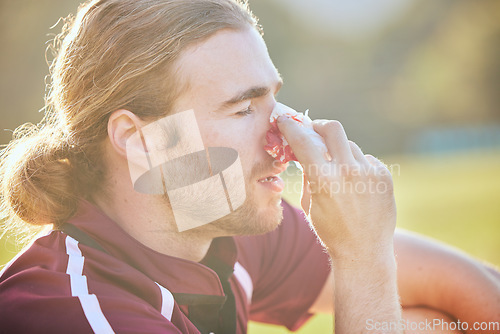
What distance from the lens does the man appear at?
2357 millimetres

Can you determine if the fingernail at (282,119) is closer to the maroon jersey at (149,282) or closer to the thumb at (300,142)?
the thumb at (300,142)

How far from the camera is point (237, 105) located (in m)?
2.71

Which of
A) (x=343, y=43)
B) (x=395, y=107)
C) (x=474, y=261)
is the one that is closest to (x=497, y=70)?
(x=395, y=107)

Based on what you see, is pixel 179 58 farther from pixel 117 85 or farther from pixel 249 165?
pixel 249 165

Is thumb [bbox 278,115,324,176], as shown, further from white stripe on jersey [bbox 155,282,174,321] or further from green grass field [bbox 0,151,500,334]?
green grass field [bbox 0,151,500,334]

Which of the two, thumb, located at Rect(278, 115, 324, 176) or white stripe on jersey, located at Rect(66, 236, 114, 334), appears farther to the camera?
thumb, located at Rect(278, 115, 324, 176)

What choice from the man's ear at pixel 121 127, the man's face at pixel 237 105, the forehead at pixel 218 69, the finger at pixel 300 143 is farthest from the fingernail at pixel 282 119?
the man's ear at pixel 121 127

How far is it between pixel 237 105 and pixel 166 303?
3.69ft

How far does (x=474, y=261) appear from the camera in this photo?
308 cm

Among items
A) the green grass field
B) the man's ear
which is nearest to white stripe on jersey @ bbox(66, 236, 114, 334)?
the man's ear

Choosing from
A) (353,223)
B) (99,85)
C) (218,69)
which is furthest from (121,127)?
(353,223)

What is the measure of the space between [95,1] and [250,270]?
1896mm

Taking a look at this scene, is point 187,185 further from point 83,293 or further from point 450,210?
point 450,210

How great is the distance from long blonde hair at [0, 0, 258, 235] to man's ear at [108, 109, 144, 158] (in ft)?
0.13
